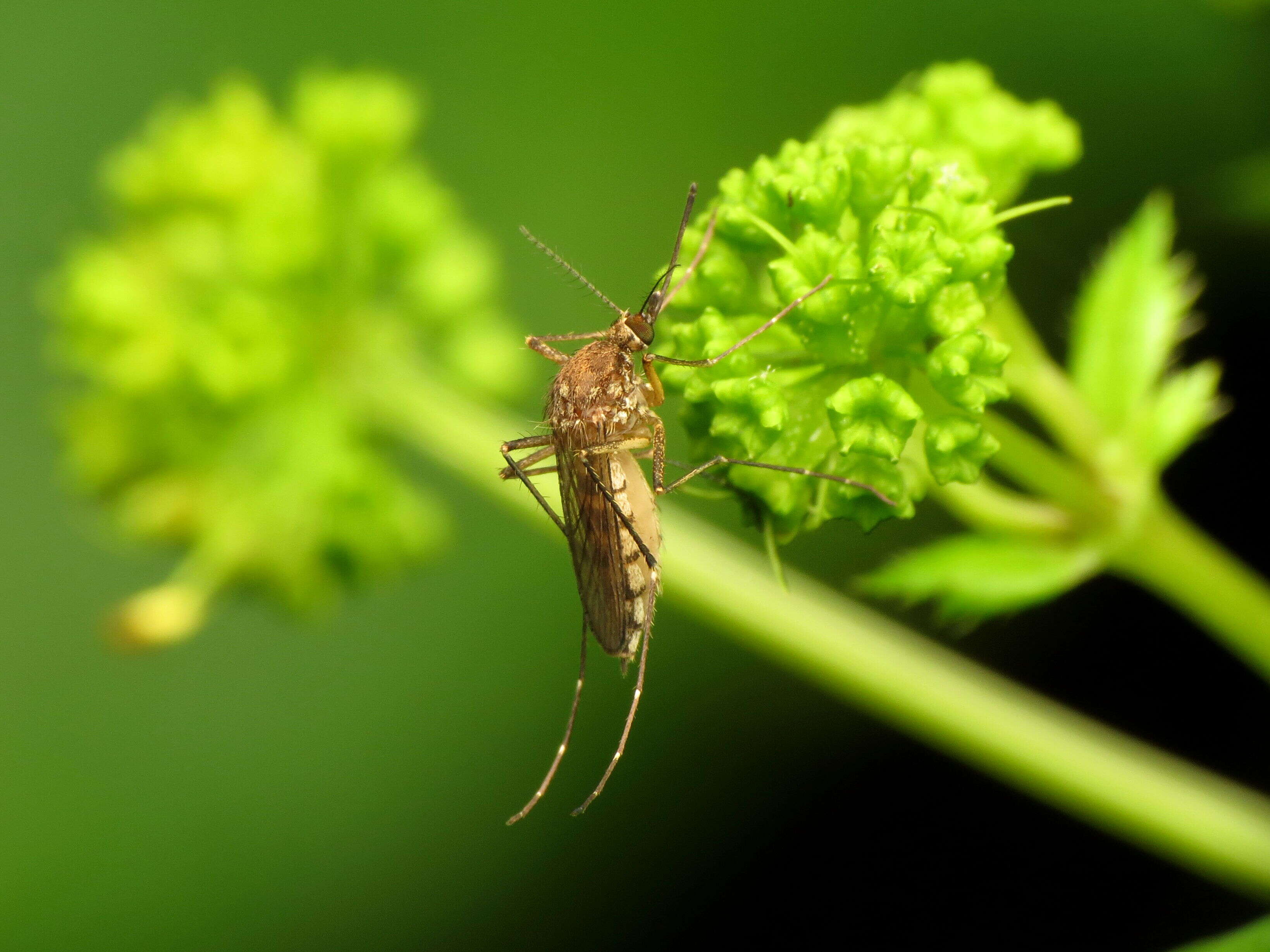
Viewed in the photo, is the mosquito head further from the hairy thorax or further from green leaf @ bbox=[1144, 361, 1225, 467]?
green leaf @ bbox=[1144, 361, 1225, 467]

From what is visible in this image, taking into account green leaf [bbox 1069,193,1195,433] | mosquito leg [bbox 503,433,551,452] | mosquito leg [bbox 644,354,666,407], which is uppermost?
green leaf [bbox 1069,193,1195,433]

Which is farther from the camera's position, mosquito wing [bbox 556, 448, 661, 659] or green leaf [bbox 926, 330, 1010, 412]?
mosquito wing [bbox 556, 448, 661, 659]

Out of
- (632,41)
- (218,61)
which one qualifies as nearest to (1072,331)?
(632,41)

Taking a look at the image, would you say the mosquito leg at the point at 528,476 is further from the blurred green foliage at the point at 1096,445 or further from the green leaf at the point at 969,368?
the green leaf at the point at 969,368

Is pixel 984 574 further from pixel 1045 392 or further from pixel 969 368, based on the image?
pixel 969 368

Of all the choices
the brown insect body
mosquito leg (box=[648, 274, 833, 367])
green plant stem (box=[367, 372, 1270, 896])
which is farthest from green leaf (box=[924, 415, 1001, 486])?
green plant stem (box=[367, 372, 1270, 896])

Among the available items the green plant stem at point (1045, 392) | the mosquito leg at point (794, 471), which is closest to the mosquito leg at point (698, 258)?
the mosquito leg at point (794, 471)

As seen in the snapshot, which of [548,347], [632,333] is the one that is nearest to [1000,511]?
[632,333]

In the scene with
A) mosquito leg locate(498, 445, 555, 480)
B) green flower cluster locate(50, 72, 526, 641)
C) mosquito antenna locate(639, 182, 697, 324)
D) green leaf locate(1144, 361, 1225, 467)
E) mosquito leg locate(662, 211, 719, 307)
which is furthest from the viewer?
green flower cluster locate(50, 72, 526, 641)
